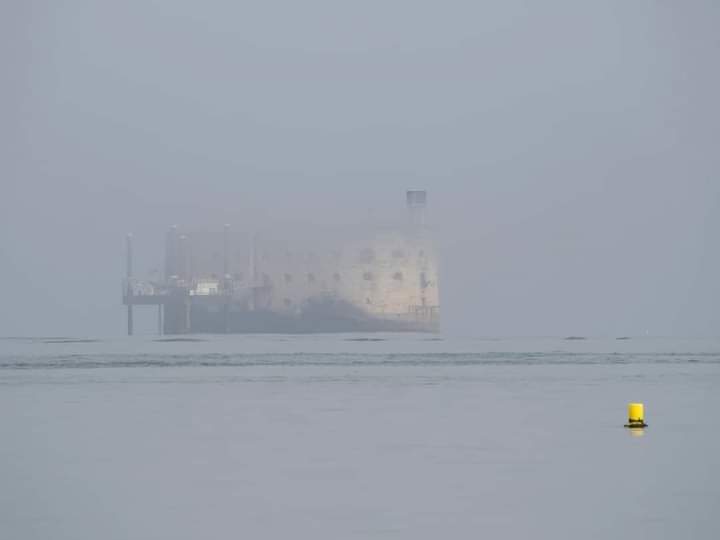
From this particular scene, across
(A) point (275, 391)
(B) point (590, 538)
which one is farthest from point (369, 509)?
(A) point (275, 391)

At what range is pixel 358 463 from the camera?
1038 inches

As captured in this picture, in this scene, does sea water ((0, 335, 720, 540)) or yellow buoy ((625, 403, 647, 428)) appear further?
yellow buoy ((625, 403, 647, 428))

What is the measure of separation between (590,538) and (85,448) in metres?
14.7

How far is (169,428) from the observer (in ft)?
116

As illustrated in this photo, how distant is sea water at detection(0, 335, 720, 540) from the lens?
1902 centimetres

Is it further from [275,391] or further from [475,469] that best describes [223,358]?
[475,469]

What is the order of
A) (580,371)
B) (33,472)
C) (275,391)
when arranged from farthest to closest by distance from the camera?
(580,371), (275,391), (33,472)

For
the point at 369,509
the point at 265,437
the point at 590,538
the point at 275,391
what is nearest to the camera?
the point at 590,538

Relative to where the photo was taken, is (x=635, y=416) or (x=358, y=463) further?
(x=635, y=416)

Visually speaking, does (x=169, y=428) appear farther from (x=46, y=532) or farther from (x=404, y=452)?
(x=46, y=532)

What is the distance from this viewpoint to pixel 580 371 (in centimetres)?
7831

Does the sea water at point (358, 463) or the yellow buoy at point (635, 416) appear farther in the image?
the yellow buoy at point (635, 416)

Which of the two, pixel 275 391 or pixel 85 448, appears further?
pixel 275 391

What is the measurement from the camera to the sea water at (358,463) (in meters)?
19.0
